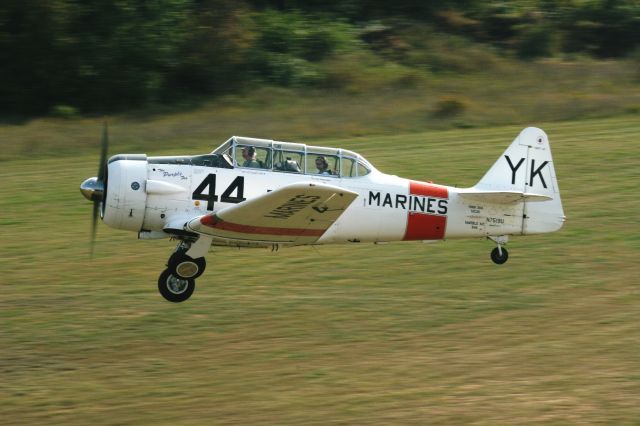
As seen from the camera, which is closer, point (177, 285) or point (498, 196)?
point (177, 285)

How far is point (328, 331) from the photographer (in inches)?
524

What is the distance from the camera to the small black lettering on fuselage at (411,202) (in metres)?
13.5

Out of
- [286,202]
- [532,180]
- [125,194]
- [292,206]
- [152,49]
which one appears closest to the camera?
[286,202]

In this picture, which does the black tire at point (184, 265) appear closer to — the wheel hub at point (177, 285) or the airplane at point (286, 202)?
the airplane at point (286, 202)

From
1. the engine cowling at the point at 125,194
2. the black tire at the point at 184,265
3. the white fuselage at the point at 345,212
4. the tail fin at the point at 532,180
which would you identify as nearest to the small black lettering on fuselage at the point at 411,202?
the white fuselage at the point at 345,212

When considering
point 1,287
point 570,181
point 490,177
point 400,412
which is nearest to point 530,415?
point 400,412

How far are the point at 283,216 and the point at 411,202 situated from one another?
2085 mm

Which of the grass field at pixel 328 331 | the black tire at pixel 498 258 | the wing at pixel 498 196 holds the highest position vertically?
the wing at pixel 498 196

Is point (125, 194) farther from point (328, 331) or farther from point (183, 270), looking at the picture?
point (328, 331)

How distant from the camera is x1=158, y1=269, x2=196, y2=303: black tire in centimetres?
1346

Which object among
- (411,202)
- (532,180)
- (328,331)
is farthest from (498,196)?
(328,331)

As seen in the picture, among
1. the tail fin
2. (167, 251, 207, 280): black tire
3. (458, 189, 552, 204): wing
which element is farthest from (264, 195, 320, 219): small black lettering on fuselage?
the tail fin

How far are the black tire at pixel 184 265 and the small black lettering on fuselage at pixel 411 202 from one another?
2.42 m

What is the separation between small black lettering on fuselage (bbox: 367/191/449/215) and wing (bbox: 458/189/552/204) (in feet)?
1.04
